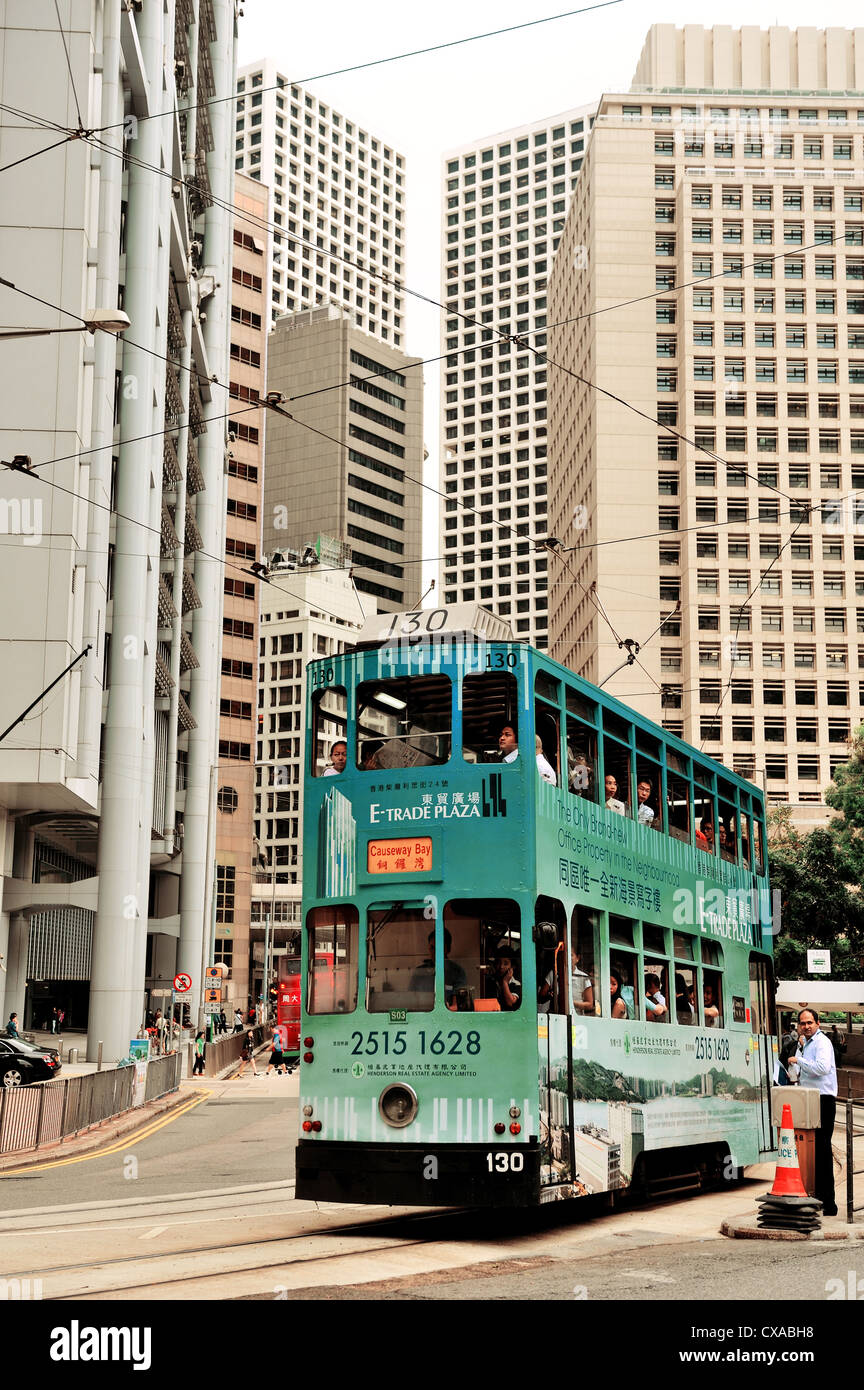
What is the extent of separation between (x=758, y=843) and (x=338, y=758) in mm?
6952

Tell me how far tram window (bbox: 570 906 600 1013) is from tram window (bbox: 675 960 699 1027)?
201cm

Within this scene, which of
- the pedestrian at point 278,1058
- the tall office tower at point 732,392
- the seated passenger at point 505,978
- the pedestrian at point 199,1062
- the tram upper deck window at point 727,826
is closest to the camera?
the seated passenger at point 505,978

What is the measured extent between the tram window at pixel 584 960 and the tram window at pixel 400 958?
1.22 m

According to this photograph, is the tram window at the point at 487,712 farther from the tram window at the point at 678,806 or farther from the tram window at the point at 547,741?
the tram window at the point at 678,806

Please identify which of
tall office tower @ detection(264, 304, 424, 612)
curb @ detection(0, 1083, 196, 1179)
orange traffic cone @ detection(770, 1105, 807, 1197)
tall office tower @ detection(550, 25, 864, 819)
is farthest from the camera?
tall office tower @ detection(264, 304, 424, 612)

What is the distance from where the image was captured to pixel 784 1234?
37.2 ft

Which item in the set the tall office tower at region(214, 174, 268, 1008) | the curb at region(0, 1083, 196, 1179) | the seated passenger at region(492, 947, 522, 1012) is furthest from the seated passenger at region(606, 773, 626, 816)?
the tall office tower at region(214, 174, 268, 1008)

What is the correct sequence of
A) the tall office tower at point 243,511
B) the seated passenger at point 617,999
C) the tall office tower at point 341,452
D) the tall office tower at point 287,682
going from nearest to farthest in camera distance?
the seated passenger at point 617,999 → the tall office tower at point 243,511 → the tall office tower at point 287,682 → the tall office tower at point 341,452

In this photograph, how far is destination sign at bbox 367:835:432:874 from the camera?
38.1ft

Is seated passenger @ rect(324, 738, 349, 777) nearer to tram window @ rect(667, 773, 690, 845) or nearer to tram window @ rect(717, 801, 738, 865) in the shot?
tram window @ rect(667, 773, 690, 845)

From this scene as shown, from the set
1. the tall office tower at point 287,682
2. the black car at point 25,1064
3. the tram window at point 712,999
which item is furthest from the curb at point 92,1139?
the tall office tower at point 287,682

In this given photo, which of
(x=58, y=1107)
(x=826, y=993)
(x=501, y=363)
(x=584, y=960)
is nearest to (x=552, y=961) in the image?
(x=584, y=960)

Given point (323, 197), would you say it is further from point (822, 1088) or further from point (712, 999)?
point (822, 1088)

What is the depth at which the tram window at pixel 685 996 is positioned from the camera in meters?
14.2
